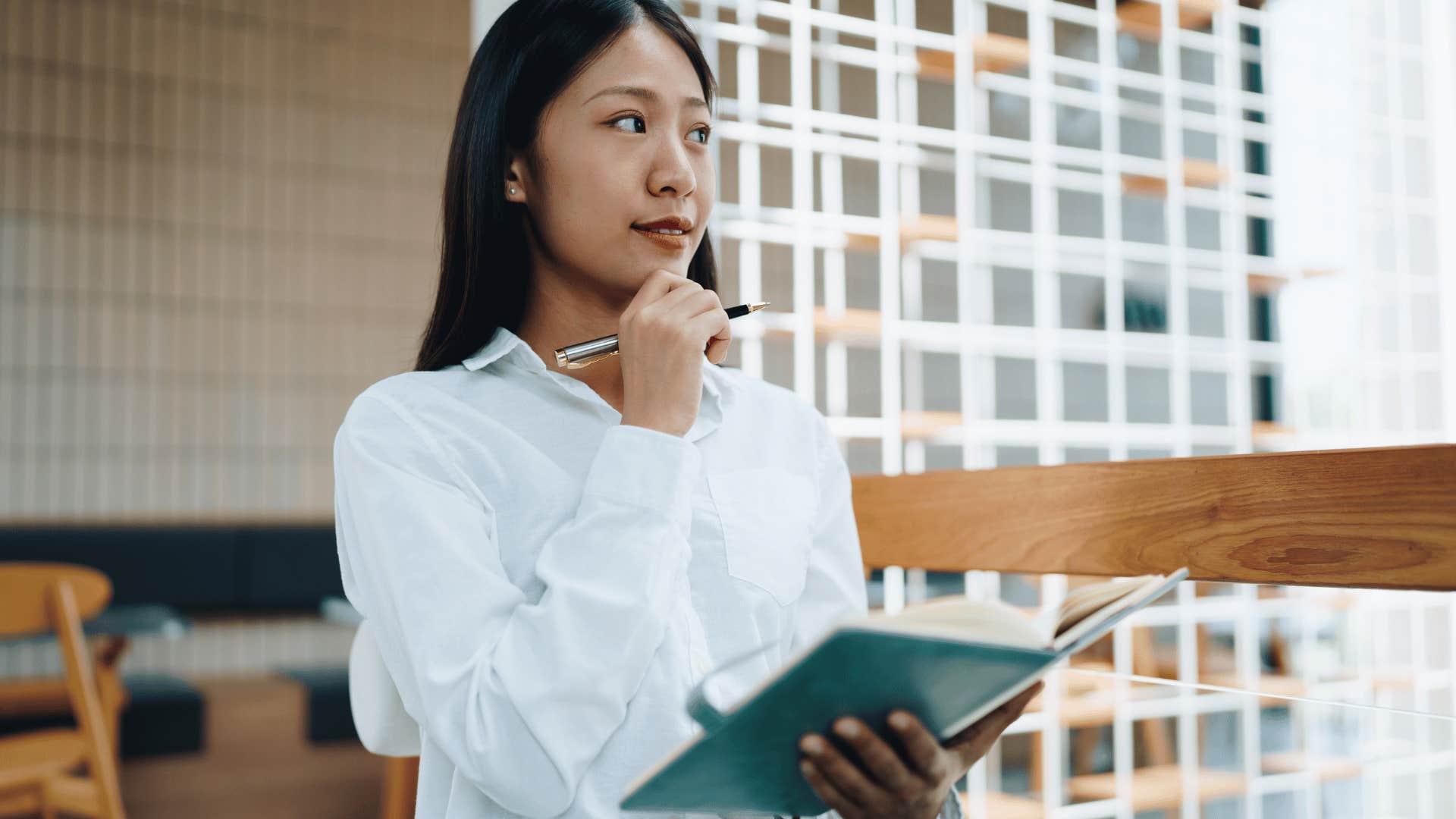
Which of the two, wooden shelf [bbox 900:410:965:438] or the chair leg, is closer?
the chair leg

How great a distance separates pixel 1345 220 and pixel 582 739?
404 cm

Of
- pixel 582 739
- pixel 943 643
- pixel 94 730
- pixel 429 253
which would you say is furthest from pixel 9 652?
pixel 943 643

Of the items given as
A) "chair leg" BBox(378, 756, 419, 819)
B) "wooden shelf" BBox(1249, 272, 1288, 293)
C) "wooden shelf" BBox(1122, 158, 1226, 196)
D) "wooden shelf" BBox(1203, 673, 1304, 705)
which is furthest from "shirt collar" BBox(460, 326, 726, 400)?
"wooden shelf" BBox(1249, 272, 1288, 293)

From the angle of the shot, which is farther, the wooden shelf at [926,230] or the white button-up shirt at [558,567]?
the wooden shelf at [926,230]

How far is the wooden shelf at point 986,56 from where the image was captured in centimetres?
271

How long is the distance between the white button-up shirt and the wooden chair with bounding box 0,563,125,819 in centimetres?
203

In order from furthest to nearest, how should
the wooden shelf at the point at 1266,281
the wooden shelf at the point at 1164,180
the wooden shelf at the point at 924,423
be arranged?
the wooden shelf at the point at 1266,281, the wooden shelf at the point at 1164,180, the wooden shelf at the point at 924,423

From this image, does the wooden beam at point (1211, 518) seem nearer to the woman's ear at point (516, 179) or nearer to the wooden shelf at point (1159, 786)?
the wooden shelf at point (1159, 786)

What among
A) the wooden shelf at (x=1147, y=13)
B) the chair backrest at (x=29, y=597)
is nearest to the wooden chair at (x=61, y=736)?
the chair backrest at (x=29, y=597)

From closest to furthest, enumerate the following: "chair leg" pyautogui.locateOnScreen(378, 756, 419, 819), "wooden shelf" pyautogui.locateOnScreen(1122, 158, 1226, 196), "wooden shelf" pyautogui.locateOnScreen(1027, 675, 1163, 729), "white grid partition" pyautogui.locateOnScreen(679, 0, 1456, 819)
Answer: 1. "wooden shelf" pyautogui.locateOnScreen(1027, 675, 1163, 729)
2. "white grid partition" pyautogui.locateOnScreen(679, 0, 1456, 819)
3. "chair leg" pyautogui.locateOnScreen(378, 756, 419, 819)
4. "wooden shelf" pyautogui.locateOnScreen(1122, 158, 1226, 196)

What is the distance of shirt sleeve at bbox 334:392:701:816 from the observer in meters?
0.81

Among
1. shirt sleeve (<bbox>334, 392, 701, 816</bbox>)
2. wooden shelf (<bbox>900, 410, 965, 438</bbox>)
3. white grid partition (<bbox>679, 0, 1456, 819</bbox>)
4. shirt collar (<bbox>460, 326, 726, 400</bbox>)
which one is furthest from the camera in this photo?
wooden shelf (<bbox>900, 410, 965, 438</bbox>)

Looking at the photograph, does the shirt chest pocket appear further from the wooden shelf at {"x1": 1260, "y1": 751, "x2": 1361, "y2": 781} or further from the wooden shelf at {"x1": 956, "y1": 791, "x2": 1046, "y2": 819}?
the wooden shelf at {"x1": 1260, "y1": 751, "x2": 1361, "y2": 781}

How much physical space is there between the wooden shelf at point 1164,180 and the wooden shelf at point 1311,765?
8.70ft
